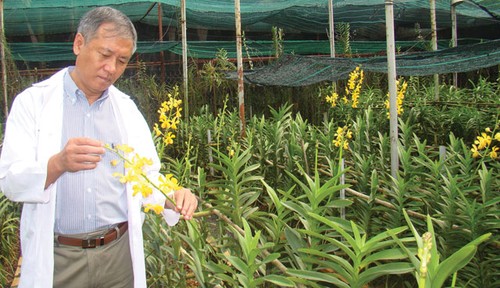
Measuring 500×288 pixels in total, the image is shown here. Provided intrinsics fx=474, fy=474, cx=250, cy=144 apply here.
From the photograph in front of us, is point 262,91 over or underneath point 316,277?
over

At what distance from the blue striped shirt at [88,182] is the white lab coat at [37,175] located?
0.04 metres

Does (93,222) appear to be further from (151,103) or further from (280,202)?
(151,103)

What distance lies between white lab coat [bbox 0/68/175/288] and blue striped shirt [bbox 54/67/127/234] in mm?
38

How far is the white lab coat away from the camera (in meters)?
1.16

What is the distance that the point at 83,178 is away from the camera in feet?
4.37

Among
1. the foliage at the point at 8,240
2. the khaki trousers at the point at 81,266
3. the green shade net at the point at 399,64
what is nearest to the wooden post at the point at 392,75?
the green shade net at the point at 399,64

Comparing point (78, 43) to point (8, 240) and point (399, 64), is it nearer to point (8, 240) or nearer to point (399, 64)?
point (8, 240)

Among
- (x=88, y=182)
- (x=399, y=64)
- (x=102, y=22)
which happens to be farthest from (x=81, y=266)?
(x=399, y=64)

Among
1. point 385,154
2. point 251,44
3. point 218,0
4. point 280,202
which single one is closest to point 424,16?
point 251,44

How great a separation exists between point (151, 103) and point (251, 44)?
2711 millimetres

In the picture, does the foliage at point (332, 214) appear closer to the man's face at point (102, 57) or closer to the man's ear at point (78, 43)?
the man's face at point (102, 57)

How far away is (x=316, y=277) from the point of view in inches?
47.7

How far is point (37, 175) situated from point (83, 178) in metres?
0.20

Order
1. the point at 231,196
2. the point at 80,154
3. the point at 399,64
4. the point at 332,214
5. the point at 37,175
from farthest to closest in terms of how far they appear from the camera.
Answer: the point at 399,64 < the point at 332,214 < the point at 231,196 < the point at 37,175 < the point at 80,154
